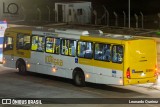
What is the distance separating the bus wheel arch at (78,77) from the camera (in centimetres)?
2146

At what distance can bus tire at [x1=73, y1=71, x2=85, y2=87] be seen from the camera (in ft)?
70.4

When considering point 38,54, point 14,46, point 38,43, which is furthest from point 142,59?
point 14,46

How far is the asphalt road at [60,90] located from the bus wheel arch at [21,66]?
0.87 meters

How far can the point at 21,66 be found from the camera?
25266mm

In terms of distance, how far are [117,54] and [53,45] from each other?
4.56 m

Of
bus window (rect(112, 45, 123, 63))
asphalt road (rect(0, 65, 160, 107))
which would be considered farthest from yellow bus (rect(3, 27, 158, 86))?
asphalt road (rect(0, 65, 160, 107))

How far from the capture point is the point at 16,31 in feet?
84.1

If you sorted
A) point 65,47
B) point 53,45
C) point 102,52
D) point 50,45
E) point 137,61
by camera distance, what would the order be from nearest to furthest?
point 137,61, point 102,52, point 65,47, point 53,45, point 50,45

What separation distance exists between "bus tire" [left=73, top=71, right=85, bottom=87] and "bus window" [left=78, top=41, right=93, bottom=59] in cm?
84

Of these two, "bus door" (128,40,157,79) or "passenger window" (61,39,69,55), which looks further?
"passenger window" (61,39,69,55)

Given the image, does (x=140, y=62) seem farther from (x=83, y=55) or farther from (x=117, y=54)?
(x=83, y=55)

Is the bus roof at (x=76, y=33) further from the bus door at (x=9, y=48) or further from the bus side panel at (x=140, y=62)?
the bus door at (x=9, y=48)

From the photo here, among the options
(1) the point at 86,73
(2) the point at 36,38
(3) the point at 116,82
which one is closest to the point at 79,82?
(1) the point at 86,73

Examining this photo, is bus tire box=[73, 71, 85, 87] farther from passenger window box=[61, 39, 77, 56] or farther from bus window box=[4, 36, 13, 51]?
bus window box=[4, 36, 13, 51]
